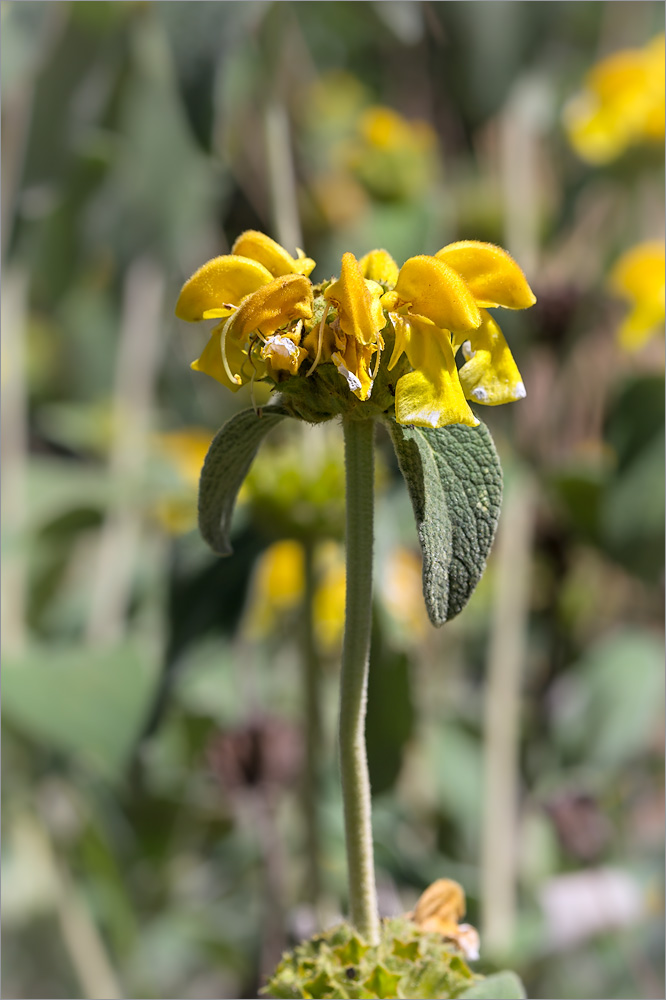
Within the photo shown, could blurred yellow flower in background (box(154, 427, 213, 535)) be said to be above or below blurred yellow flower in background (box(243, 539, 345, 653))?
above

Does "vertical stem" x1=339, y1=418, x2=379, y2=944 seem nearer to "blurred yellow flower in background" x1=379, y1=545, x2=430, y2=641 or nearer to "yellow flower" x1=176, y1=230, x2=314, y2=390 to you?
"yellow flower" x1=176, y1=230, x2=314, y2=390

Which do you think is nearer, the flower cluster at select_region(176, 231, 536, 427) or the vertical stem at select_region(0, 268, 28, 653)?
the flower cluster at select_region(176, 231, 536, 427)

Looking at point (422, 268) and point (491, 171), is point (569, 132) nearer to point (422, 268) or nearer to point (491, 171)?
point (491, 171)

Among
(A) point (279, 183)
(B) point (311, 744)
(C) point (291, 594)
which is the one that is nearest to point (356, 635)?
(B) point (311, 744)

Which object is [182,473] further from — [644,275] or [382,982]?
[382,982]

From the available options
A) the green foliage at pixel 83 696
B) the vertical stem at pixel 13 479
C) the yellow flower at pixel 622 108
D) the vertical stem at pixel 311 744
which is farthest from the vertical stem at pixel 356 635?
the yellow flower at pixel 622 108

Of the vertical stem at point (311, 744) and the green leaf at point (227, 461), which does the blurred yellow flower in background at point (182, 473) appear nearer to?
the vertical stem at point (311, 744)

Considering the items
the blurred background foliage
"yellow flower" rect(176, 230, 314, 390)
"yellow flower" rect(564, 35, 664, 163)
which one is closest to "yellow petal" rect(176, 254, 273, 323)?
"yellow flower" rect(176, 230, 314, 390)
